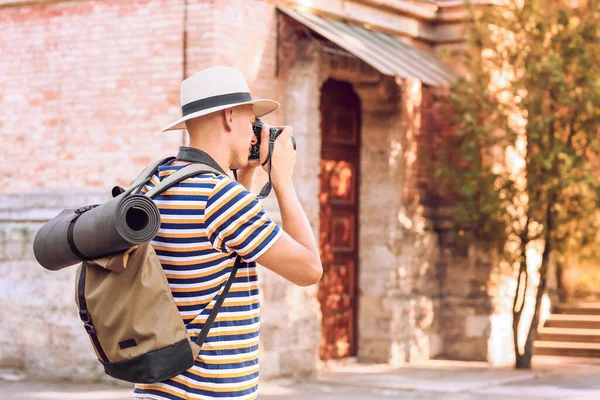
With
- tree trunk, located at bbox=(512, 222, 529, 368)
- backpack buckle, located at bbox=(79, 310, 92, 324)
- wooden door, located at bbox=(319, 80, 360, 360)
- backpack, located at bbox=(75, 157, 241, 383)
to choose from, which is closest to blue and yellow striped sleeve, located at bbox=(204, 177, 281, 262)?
backpack, located at bbox=(75, 157, 241, 383)

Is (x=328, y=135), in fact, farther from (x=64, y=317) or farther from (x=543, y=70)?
(x=64, y=317)

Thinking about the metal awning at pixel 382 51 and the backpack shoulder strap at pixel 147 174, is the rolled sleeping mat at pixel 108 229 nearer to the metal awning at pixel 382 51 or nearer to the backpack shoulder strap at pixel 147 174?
the backpack shoulder strap at pixel 147 174

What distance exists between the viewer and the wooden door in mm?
12227

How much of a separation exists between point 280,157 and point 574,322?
11.5 m

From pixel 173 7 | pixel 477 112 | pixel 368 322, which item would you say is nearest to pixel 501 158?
pixel 477 112

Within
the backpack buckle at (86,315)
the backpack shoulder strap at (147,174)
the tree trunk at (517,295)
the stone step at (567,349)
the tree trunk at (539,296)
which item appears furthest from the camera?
the stone step at (567,349)

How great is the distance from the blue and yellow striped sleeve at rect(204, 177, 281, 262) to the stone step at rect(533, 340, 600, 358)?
11.0m

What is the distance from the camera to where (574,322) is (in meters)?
14.3

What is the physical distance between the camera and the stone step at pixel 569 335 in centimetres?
1380

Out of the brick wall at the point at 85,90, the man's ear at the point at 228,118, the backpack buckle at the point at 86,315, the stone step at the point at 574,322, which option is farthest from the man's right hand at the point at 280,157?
the stone step at the point at 574,322

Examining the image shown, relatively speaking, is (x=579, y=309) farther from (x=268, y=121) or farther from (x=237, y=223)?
(x=237, y=223)

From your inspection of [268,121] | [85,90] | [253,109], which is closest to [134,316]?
[253,109]

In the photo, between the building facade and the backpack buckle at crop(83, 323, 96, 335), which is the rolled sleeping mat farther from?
the building facade

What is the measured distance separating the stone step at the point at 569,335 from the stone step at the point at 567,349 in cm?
8
